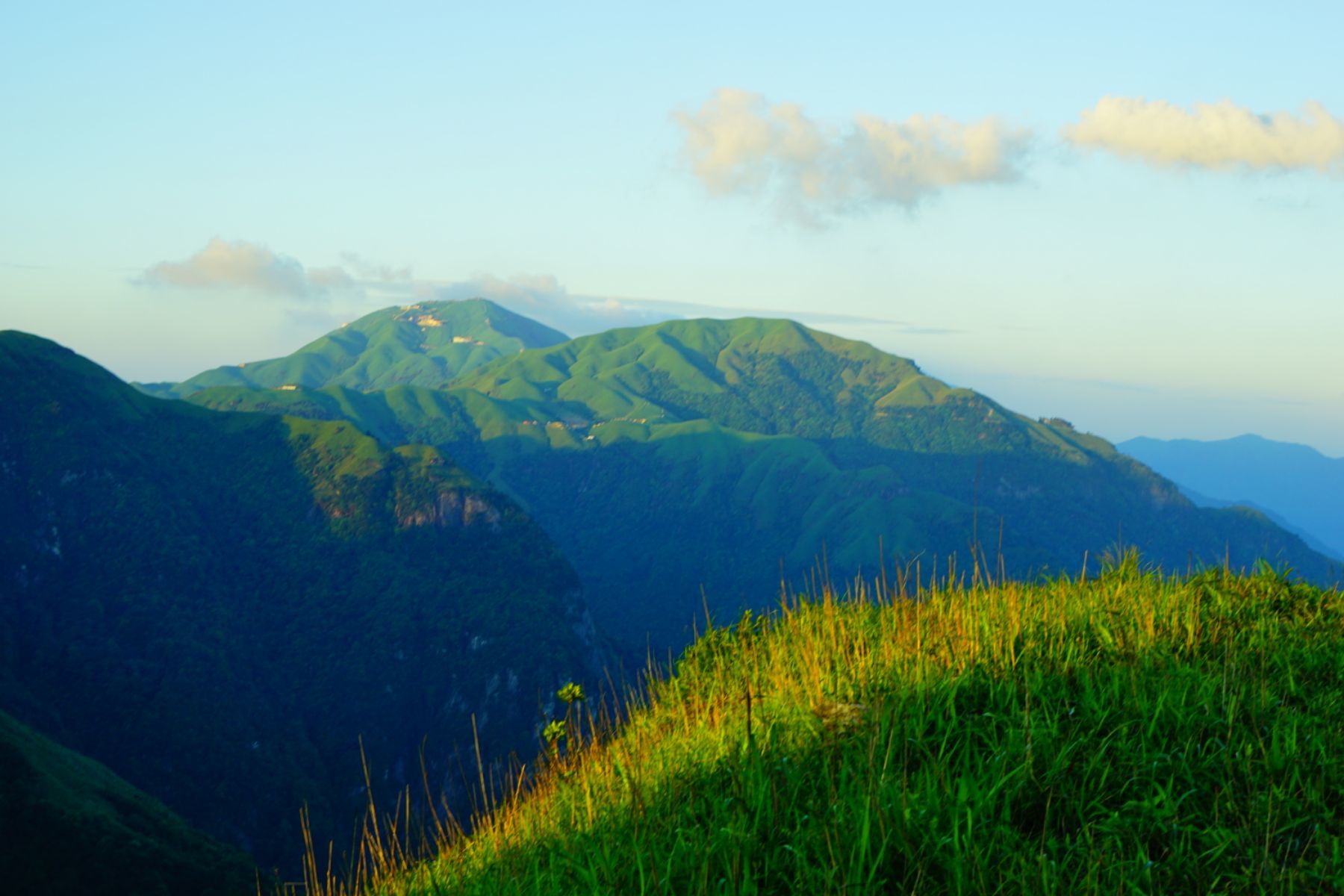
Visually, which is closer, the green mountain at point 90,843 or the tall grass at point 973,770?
the tall grass at point 973,770

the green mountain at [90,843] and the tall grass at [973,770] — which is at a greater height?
the tall grass at [973,770]

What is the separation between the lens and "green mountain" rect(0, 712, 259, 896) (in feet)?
287

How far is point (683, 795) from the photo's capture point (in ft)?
19.3

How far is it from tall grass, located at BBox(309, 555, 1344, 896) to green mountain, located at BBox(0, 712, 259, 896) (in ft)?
285

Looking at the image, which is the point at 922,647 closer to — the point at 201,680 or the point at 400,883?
the point at 400,883

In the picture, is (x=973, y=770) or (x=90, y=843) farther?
(x=90, y=843)

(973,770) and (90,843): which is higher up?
(973,770)

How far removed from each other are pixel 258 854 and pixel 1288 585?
16965cm

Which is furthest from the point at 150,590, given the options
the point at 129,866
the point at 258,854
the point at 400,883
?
the point at 400,883

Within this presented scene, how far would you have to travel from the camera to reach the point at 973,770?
18.5ft

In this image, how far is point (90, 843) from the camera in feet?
302

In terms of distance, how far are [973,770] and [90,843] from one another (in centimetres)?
10842

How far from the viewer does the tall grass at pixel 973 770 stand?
4750 mm

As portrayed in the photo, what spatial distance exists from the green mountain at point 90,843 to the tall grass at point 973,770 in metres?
87.0
